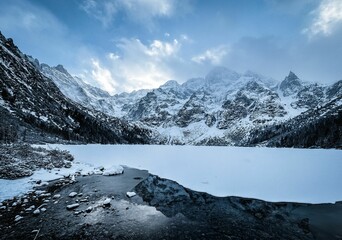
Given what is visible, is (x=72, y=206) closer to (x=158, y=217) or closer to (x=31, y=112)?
(x=158, y=217)

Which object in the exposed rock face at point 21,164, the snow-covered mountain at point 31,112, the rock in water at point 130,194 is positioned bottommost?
the exposed rock face at point 21,164

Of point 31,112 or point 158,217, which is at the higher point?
point 31,112

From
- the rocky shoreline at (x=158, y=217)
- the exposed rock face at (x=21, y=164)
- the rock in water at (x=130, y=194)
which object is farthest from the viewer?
the exposed rock face at (x=21, y=164)

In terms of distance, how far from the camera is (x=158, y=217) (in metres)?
12.7

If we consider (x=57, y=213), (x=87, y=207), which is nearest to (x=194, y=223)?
(x=87, y=207)

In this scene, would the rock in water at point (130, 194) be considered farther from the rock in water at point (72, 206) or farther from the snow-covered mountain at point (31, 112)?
the snow-covered mountain at point (31, 112)

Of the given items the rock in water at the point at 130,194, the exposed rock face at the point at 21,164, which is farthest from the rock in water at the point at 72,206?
the exposed rock face at the point at 21,164

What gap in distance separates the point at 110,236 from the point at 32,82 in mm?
130816

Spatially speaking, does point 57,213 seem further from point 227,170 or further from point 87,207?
point 227,170

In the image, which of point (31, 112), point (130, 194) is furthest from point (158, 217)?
point (31, 112)

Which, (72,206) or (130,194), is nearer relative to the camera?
(72,206)

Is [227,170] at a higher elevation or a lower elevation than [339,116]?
lower

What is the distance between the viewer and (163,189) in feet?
62.2

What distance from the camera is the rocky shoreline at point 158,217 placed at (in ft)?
34.1
